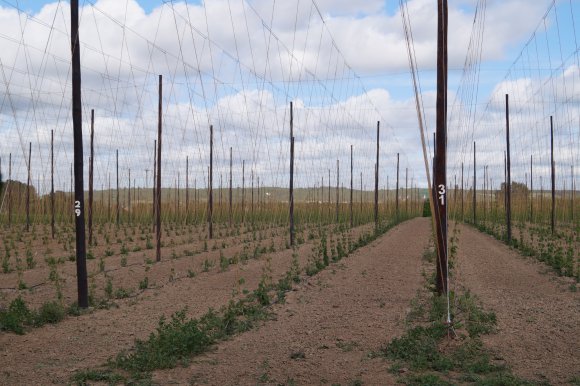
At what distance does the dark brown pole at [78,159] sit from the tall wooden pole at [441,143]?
5.47 meters

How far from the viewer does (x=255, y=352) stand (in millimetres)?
7516

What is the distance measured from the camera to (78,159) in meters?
10.4

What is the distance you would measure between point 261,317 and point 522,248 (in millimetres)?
13067

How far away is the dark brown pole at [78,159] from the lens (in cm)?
1036

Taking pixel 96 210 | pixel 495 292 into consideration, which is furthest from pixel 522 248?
pixel 96 210

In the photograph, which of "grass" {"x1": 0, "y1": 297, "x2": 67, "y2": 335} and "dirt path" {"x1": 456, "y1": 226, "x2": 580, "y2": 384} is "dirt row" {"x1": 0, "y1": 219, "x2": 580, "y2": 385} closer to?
"dirt path" {"x1": 456, "y1": 226, "x2": 580, "y2": 384}

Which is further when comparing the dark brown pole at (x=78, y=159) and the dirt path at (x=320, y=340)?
the dark brown pole at (x=78, y=159)

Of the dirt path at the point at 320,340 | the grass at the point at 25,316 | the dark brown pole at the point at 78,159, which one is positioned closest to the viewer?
the dirt path at the point at 320,340

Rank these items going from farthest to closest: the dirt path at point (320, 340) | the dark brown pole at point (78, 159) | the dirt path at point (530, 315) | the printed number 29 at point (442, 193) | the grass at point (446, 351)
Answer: the dark brown pole at point (78, 159), the printed number 29 at point (442, 193), the dirt path at point (530, 315), the dirt path at point (320, 340), the grass at point (446, 351)

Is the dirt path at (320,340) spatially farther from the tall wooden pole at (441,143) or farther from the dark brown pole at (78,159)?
the dark brown pole at (78,159)

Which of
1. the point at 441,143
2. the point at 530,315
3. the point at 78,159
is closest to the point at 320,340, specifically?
the point at 530,315

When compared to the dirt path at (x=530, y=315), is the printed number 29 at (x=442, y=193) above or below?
above

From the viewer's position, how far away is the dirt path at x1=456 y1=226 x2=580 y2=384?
689 cm

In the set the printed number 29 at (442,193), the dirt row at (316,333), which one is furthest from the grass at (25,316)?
the printed number 29 at (442,193)
